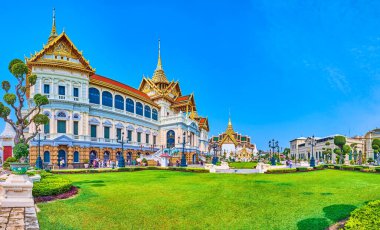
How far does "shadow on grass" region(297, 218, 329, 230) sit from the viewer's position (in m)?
7.93

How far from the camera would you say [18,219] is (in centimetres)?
784

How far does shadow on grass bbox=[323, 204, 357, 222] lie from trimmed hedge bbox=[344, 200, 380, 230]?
7.32 ft

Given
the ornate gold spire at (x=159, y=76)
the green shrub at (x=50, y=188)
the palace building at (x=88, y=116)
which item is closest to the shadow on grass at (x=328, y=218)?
the green shrub at (x=50, y=188)

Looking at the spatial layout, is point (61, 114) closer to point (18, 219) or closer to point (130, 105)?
point (130, 105)

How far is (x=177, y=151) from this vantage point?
171 ft

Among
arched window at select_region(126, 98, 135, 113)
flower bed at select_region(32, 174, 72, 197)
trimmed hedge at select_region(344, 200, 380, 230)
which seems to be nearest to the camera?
trimmed hedge at select_region(344, 200, 380, 230)

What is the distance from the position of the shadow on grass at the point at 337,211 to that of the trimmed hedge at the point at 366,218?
2.23 metres

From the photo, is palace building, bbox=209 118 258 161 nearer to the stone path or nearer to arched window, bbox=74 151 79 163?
arched window, bbox=74 151 79 163

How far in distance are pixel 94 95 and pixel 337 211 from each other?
38.0 meters

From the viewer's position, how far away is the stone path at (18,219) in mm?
7111

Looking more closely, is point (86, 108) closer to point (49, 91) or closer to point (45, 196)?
point (49, 91)

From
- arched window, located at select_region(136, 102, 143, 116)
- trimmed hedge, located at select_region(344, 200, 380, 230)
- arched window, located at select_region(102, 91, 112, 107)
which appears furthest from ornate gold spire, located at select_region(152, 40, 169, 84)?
trimmed hedge, located at select_region(344, 200, 380, 230)

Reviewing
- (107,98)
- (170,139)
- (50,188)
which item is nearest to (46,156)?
(107,98)

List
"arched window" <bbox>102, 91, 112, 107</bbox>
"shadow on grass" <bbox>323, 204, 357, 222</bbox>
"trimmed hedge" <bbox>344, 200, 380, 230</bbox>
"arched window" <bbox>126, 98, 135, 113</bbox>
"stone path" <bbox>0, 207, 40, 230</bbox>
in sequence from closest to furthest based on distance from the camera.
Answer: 1. "trimmed hedge" <bbox>344, 200, 380, 230</bbox>
2. "stone path" <bbox>0, 207, 40, 230</bbox>
3. "shadow on grass" <bbox>323, 204, 357, 222</bbox>
4. "arched window" <bbox>102, 91, 112, 107</bbox>
5. "arched window" <bbox>126, 98, 135, 113</bbox>
